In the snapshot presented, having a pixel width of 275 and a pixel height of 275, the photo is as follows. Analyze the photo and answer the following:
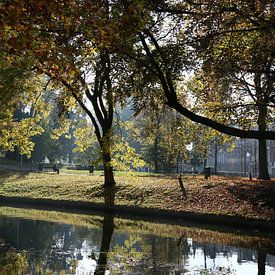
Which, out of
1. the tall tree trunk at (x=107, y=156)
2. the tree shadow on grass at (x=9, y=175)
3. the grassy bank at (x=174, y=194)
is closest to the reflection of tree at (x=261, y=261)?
the grassy bank at (x=174, y=194)

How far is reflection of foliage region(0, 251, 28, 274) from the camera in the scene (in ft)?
30.0

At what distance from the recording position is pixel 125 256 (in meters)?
10.7

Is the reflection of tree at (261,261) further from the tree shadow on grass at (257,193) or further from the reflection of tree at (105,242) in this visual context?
the tree shadow on grass at (257,193)

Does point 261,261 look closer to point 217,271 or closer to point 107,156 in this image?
point 217,271

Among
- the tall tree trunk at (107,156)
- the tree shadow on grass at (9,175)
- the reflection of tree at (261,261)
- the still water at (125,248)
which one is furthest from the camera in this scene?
the tree shadow on grass at (9,175)

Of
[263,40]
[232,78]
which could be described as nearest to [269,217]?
[232,78]

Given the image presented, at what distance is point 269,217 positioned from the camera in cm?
1748

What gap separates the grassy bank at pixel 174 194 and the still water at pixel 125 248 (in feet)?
9.96

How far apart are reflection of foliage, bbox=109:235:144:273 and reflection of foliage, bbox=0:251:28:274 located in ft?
6.26

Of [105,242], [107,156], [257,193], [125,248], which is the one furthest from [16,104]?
[257,193]

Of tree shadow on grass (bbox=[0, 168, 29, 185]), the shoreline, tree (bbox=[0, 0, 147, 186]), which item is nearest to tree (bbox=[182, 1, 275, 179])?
tree (bbox=[0, 0, 147, 186])

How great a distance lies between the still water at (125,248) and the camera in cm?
962

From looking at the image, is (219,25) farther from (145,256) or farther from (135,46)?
(145,256)

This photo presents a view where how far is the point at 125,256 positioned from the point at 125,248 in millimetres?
1168
